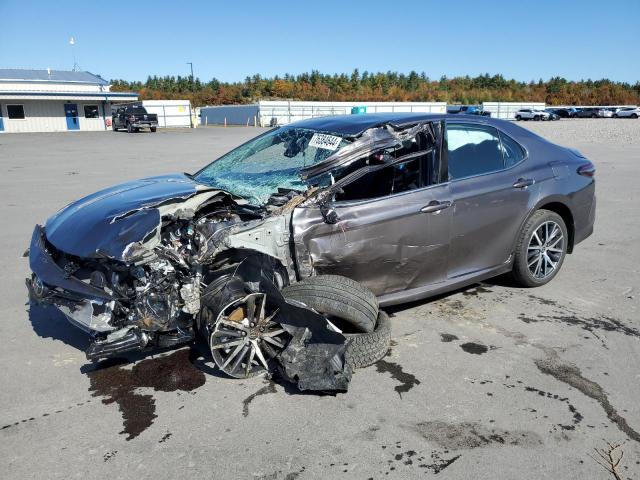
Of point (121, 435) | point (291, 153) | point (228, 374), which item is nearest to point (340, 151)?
point (291, 153)

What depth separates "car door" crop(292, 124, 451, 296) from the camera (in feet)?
12.3

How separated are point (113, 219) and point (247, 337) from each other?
4.19ft

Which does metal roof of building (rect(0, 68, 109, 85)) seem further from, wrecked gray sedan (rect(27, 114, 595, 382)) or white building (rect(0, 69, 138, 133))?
wrecked gray sedan (rect(27, 114, 595, 382))

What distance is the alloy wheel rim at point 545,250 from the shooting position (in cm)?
506

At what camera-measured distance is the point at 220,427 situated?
306cm

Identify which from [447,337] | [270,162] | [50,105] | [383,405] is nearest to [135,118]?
[50,105]

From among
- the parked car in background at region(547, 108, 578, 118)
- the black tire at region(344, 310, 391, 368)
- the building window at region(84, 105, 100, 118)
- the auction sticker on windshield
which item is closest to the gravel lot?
the black tire at region(344, 310, 391, 368)

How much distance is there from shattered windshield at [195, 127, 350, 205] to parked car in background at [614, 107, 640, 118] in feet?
215

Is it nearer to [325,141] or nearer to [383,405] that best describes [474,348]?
[383,405]

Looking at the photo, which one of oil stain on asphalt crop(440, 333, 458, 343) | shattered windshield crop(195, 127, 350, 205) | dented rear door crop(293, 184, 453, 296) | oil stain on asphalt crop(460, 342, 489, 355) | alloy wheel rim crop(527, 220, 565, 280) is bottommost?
oil stain on asphalt crop(460, 342, 489, 355)

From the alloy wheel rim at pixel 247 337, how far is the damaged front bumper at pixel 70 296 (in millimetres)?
700

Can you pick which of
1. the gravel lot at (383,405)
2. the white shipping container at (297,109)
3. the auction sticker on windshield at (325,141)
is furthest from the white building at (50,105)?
the auction sticker on windshield at (325,141)

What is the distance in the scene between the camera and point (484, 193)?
4.48m

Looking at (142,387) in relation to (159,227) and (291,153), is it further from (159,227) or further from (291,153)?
(291,153)
